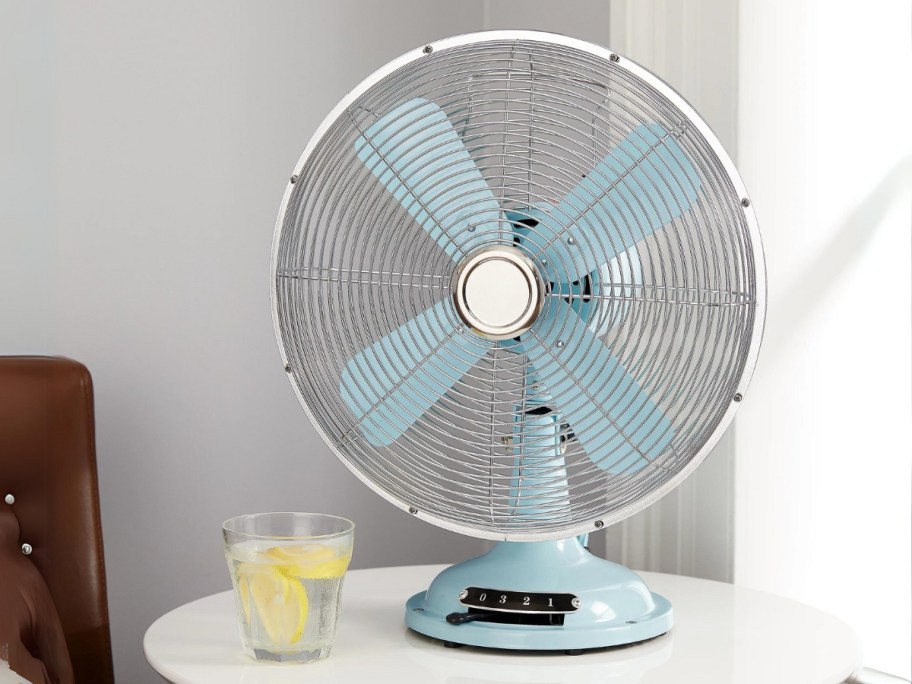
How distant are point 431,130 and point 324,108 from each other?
62cm

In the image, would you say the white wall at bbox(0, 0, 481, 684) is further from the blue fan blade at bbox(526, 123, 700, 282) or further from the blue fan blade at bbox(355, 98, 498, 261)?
the blue fan blade at bbox(526, 123, 700, 282)

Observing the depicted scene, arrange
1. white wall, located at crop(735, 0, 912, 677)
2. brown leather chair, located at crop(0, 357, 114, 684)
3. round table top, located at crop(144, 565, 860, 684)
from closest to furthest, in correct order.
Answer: round table top, located at crop(144, 565, 860, 684) < brown leather chair, located at crop(0, 357, 114, 684) < white wall, located at crop(735, 0, 912, 677)

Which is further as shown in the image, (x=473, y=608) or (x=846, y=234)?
(x=846, y=234)

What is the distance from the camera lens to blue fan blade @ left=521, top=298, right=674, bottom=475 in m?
1.09

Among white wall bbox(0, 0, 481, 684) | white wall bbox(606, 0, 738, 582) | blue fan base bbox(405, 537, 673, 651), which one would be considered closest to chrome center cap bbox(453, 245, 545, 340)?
blue fan base bbox(405, 537, 673, 651)

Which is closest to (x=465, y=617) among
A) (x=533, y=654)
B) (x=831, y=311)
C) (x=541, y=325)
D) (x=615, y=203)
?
(x=533, y=654)

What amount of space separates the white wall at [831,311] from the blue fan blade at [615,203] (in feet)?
1.51

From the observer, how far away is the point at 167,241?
1636mm

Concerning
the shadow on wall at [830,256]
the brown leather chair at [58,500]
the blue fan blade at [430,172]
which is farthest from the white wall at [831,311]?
the brown leather chair at [58,500]

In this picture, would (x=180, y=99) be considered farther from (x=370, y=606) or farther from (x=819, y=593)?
(x=819, y=593)

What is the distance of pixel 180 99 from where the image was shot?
1.64 metres

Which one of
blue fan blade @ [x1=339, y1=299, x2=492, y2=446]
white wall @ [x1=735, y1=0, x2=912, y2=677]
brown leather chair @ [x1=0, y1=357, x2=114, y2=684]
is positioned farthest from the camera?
white wall @ [x1=735, y1=0, x2=912, y2=677]

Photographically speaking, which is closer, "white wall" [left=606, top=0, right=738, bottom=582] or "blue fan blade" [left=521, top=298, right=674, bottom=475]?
"blue fan blade" [left=521, top=298, right=674, bottom=475]

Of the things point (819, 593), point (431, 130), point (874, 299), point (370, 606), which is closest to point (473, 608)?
point (370, 606)
